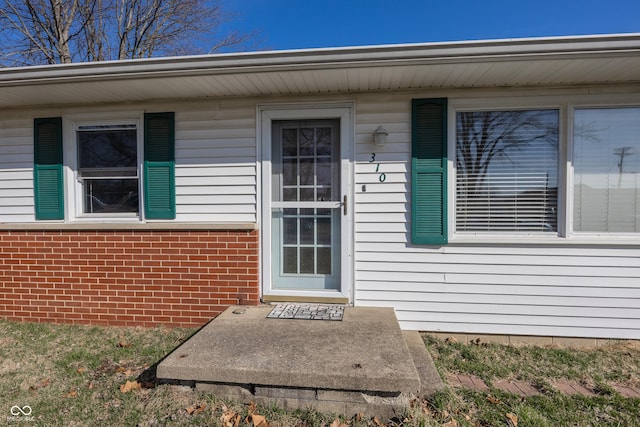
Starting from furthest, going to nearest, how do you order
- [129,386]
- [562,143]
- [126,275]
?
[126,275] → [562,143] → [129,386]

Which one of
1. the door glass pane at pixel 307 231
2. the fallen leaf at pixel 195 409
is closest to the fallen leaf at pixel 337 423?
the fallen leaf at pixel 195 409

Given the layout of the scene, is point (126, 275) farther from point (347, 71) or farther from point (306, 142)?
point (347, 71)

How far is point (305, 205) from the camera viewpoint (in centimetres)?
345

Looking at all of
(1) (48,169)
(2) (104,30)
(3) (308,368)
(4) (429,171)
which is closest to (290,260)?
(3) (308,368)

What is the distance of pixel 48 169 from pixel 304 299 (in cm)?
307

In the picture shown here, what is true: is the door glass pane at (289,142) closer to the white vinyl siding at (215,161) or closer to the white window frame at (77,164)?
the white vinyl siding at (215,161)

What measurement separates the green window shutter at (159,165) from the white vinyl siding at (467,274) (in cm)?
192

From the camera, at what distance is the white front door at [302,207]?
3428 mm

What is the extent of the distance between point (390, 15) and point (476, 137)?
485cm

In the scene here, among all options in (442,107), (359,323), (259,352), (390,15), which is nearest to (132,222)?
(259,352)

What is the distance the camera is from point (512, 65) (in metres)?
2.71

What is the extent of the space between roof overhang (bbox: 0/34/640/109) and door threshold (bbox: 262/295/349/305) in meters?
2.05

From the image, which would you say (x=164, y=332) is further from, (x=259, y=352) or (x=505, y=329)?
(x=505, y=329)

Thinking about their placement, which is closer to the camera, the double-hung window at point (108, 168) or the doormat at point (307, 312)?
the doormat at point (307, 312)
